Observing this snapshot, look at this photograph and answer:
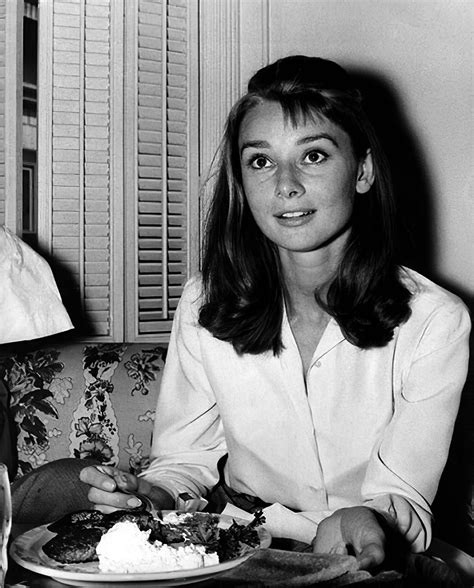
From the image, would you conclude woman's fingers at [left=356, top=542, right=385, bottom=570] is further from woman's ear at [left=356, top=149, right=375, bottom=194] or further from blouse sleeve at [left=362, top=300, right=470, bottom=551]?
woman's ear at [left=356, top=149, right=375, bottom=194]

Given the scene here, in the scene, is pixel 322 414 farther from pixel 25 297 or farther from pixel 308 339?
pixel 25 297

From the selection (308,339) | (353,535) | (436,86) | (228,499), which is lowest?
(228,499)

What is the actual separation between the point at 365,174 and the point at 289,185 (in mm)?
200

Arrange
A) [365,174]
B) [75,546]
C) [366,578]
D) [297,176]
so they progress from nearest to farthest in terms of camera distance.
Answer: [366,578] < [75,546] < [297,176] < [365,174]

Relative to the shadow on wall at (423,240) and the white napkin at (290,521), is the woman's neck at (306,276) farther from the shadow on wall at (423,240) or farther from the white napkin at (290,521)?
the white napkin at (290,521)

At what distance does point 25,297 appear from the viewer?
1.81m

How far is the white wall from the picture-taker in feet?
5.96

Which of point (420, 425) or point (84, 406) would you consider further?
point (84, 406)

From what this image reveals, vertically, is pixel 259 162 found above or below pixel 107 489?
above

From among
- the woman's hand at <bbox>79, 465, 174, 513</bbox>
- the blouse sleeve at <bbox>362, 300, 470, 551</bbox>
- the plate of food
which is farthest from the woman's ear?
the plate of food

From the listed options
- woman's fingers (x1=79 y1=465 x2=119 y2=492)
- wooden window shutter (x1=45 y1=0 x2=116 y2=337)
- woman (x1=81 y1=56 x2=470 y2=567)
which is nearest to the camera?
woman's fingers (x1=79 y1=465 x2=119 y2=492)

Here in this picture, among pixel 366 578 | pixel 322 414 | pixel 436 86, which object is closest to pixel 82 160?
pixel 436 86

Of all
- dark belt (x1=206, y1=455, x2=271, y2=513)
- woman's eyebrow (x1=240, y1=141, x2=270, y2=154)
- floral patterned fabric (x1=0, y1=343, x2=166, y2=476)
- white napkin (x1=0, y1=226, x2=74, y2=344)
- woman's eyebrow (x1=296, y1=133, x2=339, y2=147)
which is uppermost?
woman's eyebrow (x1=296, y1=133, x2=339, y2=147)

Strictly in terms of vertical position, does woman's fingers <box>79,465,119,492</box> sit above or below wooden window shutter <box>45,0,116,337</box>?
below
